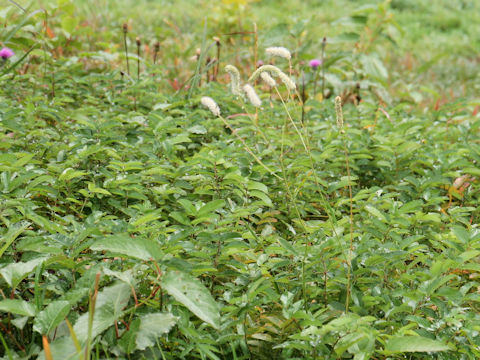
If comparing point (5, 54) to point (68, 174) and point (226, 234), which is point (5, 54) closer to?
point (68, 174)

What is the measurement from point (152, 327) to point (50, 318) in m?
0.23

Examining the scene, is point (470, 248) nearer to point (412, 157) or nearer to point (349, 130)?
point (412, 157)

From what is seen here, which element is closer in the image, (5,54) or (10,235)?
(10,235)

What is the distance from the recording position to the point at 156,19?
6270 millimetres

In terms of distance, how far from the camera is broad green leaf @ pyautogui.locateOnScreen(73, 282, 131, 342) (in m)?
1.04

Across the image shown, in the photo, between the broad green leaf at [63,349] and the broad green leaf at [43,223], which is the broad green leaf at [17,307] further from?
the broad green leaf at [43,223]

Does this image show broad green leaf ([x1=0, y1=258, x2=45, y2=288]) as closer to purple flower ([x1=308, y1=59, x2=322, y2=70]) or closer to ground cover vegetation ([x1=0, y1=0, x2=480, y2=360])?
ground cover vegetation ([x1=0, y1=0, x2=480, y2=360])

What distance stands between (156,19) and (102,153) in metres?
4.82

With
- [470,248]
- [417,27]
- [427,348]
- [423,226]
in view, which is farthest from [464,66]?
[427,348]

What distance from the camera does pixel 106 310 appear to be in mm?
1083

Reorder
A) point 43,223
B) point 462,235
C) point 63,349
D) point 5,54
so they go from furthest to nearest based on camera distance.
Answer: point 5,54
point 462,235
point 43,223
point 63,349

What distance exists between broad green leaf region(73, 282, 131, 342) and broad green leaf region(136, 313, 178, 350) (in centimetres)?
6

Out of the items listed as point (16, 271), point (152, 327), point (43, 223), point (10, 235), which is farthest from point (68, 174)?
point (152, 327)

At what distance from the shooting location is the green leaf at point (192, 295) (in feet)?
3.43
